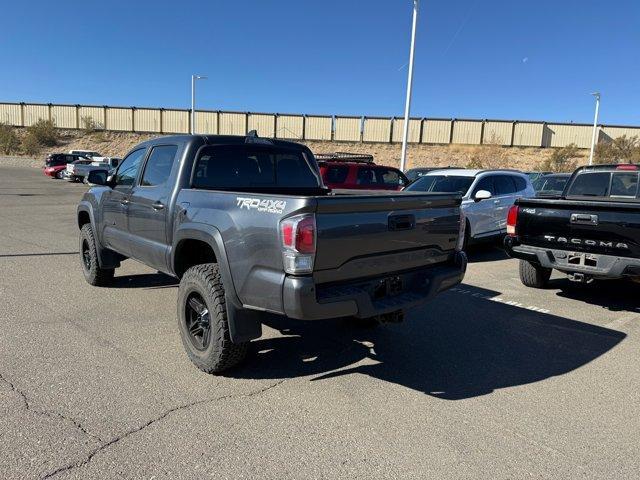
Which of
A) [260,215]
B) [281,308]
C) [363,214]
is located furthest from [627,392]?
[260,215]

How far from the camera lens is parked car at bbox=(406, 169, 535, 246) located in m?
9.89

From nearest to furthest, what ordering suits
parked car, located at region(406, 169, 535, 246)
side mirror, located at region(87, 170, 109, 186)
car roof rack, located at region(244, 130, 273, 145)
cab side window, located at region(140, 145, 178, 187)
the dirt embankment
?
cab side window, located at region(140, 145, 178, 187), car roof rack, located at region(244, 130, 273, 145), side mirror, located at region(87, 170, 109, 186), parked car, located at region(406, 169, 535, 246), the dirt embankment

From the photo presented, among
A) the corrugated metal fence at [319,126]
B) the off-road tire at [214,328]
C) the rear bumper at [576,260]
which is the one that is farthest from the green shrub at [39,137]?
the off-road tire at [214,328]

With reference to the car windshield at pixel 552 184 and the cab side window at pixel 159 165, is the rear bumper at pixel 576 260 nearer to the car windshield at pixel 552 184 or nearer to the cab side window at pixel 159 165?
the cab side window at pixel 159 165

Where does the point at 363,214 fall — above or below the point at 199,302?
above

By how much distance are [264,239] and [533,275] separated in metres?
5.32

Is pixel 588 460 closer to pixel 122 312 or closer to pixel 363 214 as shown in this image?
pixel 363 214

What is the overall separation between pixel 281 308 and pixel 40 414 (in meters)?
1.75

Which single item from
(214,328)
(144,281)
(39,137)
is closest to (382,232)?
(214,328)

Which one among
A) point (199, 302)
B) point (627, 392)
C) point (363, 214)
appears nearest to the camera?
point (363, 214)

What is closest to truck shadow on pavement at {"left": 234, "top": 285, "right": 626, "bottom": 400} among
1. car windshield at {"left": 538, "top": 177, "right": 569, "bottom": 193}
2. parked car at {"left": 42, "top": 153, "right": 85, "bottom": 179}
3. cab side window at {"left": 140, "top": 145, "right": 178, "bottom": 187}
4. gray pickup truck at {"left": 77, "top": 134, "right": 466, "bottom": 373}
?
gray pickup truck at {"left": 77, "top": 134, "right": 466, "bottom": 373}

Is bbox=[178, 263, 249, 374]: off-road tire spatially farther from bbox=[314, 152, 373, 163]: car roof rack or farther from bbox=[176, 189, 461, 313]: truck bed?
bbox=[314, 152, 373, 163]: car roof rack

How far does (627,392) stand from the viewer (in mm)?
3934

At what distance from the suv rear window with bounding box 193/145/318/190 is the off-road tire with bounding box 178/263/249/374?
0.96m
